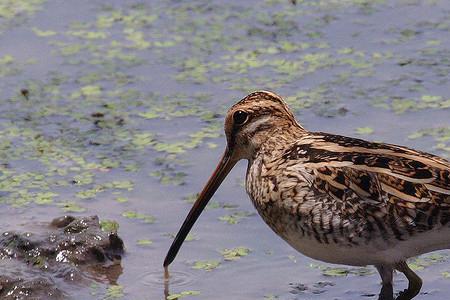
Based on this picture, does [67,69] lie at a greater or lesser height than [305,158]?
lesser

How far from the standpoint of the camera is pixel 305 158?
7281mm

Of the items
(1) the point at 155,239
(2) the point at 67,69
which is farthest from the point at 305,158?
(2) the point at 67,69

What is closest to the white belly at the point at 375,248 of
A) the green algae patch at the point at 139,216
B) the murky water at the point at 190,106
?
the murky water at the point at 190,106

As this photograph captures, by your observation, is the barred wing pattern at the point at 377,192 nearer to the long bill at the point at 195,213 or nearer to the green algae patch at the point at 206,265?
the long bill at the point at 195,213

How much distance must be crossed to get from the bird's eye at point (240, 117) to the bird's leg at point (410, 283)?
125 cm

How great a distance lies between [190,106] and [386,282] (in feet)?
10.6

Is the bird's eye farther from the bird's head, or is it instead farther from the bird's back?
the bird's back

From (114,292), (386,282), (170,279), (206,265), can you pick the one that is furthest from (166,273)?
(386,282)

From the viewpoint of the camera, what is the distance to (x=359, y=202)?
698 centimetres

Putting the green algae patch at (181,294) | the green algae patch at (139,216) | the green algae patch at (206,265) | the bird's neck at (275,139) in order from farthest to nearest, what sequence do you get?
the green algae patch at (139,216), the green algae patch at (206,265), the green algae patch at (181,294), the bird's neck at (275,139)

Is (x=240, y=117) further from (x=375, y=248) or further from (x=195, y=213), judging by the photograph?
(x=375, y=248)

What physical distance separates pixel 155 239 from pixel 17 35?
3.62 meters

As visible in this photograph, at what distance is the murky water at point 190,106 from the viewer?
809cm

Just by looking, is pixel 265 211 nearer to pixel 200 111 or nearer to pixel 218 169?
pixel 218 169
